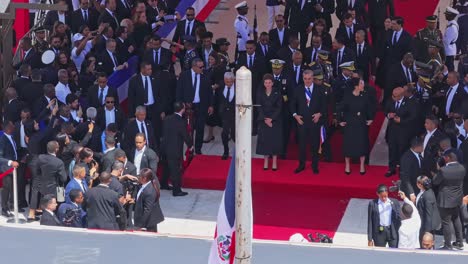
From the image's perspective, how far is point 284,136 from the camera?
1847 centimetres

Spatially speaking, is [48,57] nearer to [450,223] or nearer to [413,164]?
[413,164]

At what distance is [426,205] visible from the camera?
14.8 m

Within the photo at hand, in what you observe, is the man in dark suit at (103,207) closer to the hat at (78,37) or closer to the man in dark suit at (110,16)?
the hat at (78,37)

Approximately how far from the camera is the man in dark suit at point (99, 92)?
707 inches

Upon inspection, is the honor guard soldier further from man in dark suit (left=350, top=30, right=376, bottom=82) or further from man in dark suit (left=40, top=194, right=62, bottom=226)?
man in dark suit (left=40, top=194, right=62, bottom=226)

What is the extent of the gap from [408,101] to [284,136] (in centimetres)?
229

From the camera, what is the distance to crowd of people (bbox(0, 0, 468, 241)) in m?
15.7

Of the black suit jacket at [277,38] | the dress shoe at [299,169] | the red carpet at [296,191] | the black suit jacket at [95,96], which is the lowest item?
the red carpet at [296,191]

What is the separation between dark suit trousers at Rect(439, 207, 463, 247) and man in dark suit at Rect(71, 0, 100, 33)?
27.6 feet

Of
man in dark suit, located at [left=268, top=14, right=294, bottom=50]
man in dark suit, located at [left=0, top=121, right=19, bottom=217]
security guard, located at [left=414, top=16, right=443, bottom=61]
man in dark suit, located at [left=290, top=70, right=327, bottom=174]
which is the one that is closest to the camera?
man in dark suit, located at [left=0, top=121, right=19, bottom=217]

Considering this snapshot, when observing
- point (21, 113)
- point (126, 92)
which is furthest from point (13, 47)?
point (21, 113)

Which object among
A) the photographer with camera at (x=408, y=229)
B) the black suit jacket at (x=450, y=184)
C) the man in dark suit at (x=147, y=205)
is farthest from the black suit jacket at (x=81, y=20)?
the photographer with camera at (x=408, y=229)

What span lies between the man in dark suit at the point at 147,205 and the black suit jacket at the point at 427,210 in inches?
130

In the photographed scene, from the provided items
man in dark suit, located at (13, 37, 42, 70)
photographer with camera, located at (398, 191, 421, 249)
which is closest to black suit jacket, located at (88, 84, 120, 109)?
man in dark suit, located at (13, 37, 42, 70)
